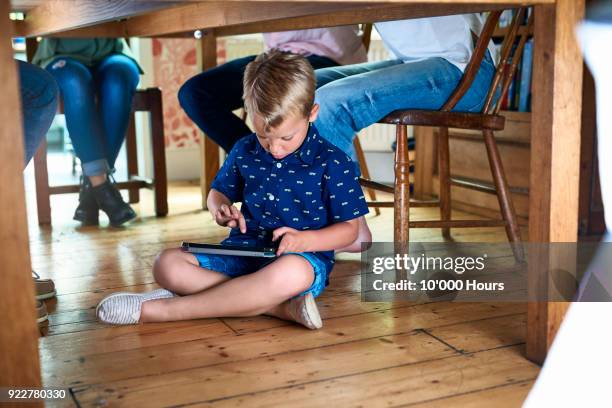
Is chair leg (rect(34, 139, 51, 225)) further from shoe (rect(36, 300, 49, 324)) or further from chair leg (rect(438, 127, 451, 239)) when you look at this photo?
chair leg (rect(438, 127, 451, 239))

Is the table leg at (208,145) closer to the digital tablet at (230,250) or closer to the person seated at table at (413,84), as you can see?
the person seated at table at (413,84)

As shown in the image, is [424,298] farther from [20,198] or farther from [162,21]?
Answer: [162,21]

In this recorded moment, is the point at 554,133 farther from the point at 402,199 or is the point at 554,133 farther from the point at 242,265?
the point at 242,265

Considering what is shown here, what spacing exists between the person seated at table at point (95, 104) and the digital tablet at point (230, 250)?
111cm

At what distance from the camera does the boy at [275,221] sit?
137cm

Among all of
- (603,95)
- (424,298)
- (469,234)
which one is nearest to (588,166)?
(603,95)

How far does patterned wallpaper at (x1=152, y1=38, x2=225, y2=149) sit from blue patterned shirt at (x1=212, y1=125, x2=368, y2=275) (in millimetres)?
2126

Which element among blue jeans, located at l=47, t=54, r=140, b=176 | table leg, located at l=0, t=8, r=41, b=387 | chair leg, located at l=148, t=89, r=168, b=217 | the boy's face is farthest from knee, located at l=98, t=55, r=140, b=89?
table leg, located at l=0, t=8, r=41, b=387

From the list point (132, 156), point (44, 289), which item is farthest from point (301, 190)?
point (132, 156)

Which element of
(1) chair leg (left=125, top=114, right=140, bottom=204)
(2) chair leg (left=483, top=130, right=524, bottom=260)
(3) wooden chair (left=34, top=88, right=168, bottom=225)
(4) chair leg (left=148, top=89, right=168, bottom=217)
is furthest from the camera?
(1) chair leg (left=125, top=114, right=140, bottom=204)

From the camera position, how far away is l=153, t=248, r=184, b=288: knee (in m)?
1.45

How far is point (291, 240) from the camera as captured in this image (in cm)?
137

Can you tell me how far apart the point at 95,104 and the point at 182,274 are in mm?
1255

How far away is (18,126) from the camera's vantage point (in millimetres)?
833
